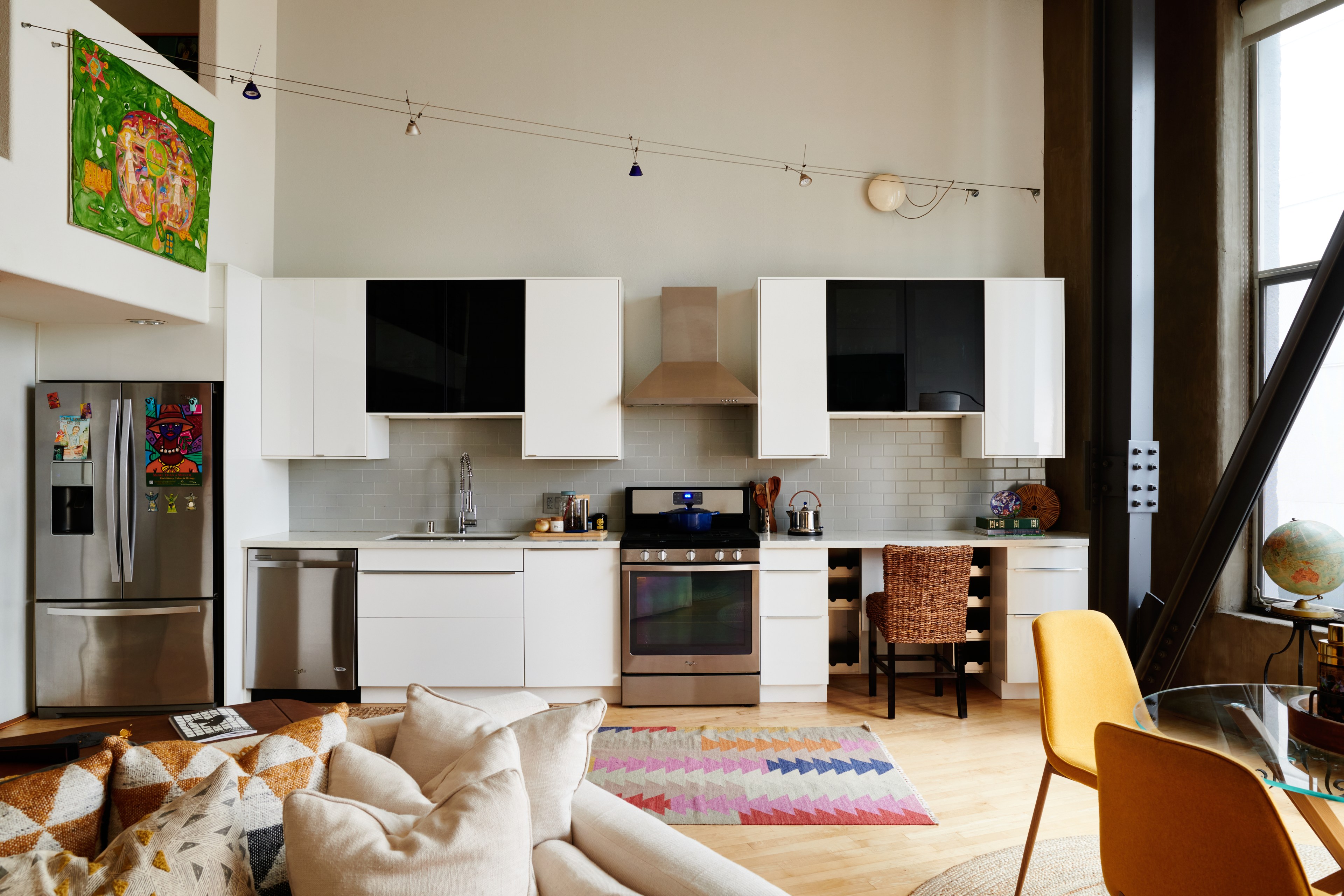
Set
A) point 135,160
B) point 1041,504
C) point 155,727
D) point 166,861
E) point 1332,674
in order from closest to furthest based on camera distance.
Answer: point 166,861
point 1332,674
point 155,727
point 135,160
point 1041,504

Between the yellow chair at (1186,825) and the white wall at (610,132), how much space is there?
11.2 ft

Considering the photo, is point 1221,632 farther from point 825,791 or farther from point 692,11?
point 692,11

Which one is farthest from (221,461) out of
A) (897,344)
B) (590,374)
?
(897,344)

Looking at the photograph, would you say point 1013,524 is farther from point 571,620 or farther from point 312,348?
point 312,348

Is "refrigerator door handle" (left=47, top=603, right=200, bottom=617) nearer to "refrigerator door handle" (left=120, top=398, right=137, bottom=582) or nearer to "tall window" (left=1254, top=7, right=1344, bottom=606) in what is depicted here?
"refrigerator door handle" (left=120, top=398, right=137, bottom=582)

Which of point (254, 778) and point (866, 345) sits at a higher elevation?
point (866, 345)

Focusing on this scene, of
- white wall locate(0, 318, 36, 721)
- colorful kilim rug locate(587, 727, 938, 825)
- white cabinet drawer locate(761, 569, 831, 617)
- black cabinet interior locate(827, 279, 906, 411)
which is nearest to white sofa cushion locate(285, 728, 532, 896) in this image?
colorful kilim rug locate(587, 727, 938, 825)

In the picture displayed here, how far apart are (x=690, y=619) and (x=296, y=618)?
211 cm

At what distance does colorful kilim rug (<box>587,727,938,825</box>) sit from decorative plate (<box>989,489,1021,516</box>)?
1755 mm

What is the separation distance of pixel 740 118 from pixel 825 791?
12.5 ft

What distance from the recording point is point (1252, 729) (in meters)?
1.87

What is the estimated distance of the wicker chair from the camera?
378 cm

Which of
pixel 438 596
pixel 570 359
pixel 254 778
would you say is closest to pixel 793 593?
pixel 570 359

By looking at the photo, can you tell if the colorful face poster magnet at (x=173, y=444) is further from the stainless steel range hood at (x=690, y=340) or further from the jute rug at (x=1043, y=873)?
the jute rug at (x=1043, y=873)
